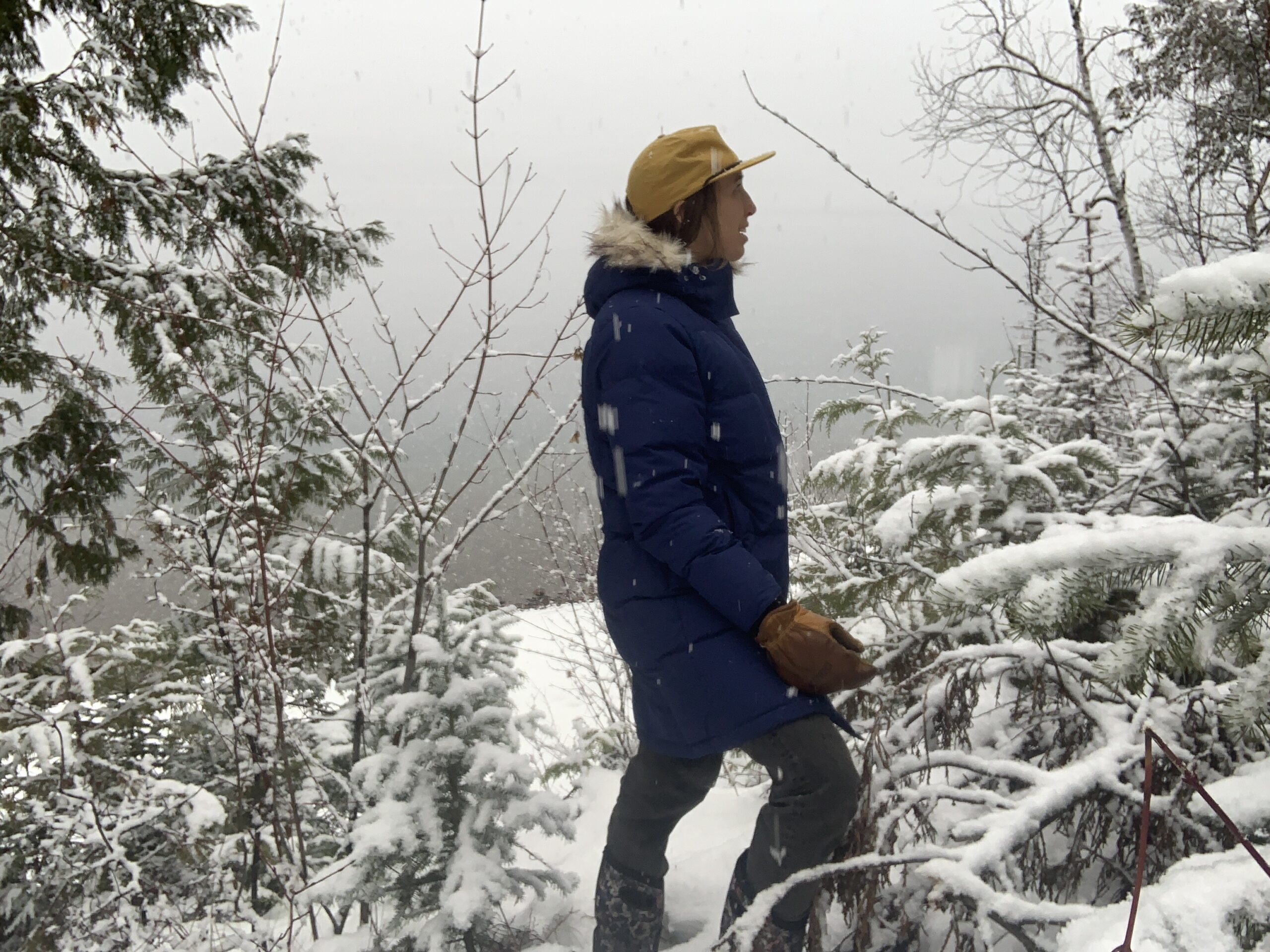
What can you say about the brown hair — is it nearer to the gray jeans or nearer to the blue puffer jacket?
the blue puffer jacket

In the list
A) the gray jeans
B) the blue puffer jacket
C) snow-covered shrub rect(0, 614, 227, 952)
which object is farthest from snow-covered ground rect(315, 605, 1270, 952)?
snow-covered shrub rect(0, 614, 227, 952)

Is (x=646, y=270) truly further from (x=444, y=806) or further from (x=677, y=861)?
(x=677, y=861)

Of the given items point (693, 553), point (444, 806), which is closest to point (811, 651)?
point (693, 553)

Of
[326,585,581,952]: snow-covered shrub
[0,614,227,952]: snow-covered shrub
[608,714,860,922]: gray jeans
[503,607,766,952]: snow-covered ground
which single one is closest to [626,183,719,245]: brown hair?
[608,714,860,922]: gray jeans

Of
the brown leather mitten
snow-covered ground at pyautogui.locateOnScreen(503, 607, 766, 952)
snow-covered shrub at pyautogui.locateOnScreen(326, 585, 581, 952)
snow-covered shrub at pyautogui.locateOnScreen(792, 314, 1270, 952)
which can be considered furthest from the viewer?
snow-covered ground at pyautogui.locateOnScreen(503, 607, 766, 952)

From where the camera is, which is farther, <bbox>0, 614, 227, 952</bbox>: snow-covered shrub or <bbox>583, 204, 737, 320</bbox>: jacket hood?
<bbox>0, 614, 227, 952</bbox>: snow-covered shrub

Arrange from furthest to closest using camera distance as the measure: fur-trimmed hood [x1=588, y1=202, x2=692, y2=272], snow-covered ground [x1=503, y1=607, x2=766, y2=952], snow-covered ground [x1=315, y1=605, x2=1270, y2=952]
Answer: snow-covered ground [x1=503, y1=607, x2=766, y2=952]
fur-trimmed hood [x1=588, y1=202, x2=692, y2=272]
snow-covered ground [x1=315, y1=605, x2=1270, y2=952]

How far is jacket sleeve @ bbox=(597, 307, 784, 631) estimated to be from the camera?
5.12 ft

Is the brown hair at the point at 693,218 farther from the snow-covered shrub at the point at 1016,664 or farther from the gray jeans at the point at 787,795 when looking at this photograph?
the gray jeans at the point at 787,795

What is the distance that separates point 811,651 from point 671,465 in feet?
1.52

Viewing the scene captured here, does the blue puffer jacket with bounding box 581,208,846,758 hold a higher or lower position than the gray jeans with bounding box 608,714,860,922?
higher

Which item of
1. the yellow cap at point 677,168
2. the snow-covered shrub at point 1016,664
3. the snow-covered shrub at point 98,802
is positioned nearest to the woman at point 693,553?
the yellow cap at point 677,168

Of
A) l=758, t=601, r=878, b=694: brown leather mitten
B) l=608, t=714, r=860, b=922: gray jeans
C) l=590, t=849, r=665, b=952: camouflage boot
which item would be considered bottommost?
l=590, t=849, r=665, b=952: camouflage boot

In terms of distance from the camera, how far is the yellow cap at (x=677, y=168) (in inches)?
71.4
